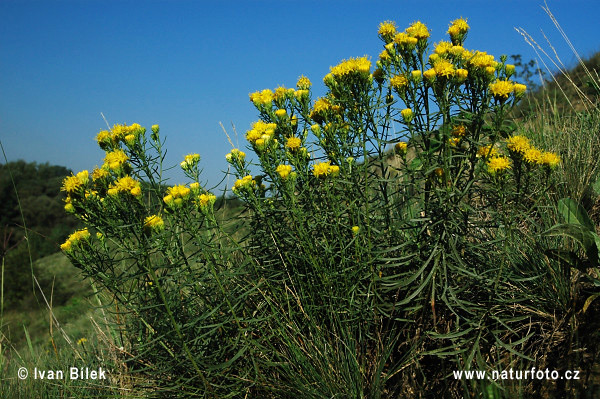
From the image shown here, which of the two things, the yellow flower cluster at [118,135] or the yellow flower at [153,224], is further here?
the yellow flower cluster at [118,135]

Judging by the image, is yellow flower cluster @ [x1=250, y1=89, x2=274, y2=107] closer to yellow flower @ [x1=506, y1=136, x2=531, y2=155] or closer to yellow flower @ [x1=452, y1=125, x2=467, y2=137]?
yellow flower @ [x1=452, y1=125, x2=467, y2=137]

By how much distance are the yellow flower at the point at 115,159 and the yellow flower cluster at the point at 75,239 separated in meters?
0.32

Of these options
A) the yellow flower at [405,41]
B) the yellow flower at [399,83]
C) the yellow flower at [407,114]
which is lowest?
the yellow flower at [407,114]

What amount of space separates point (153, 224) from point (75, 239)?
14.7 inches

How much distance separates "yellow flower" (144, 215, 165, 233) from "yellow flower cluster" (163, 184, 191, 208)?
0.08m

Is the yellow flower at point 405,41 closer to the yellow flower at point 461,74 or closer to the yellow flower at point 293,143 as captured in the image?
the yellow flower at point 461,74

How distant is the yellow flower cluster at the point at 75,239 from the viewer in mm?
1937

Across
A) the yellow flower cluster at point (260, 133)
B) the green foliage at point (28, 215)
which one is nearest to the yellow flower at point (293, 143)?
the yellow flower cluster at point (260, 133)

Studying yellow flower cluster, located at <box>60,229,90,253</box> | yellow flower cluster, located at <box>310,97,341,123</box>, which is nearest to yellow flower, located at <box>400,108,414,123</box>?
yellow flower cluster, located at <box>310,97,341,123</box>

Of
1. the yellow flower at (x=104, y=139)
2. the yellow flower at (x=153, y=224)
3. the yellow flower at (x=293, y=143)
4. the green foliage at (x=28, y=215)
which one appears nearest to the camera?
the yellow flower at (x=153, y=224)

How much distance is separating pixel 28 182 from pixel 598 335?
144 feet

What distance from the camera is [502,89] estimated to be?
177 centimetres

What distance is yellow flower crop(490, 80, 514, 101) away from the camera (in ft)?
5.82

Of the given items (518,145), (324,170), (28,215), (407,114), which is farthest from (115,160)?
(28,215)
